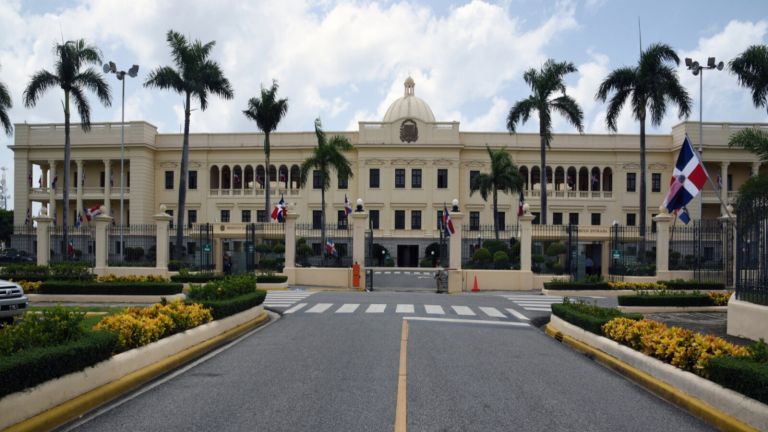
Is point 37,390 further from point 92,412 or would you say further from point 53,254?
point 53,254

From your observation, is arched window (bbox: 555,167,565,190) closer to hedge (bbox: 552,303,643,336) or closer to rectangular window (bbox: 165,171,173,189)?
rectangular window (bbox: 165,171,173,189)

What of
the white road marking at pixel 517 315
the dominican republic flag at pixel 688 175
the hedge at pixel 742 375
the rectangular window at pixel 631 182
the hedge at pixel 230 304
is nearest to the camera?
the hedge at pixel 742 375

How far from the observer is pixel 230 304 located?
1415 centimetres

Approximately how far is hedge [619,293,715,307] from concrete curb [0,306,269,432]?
12868 mm

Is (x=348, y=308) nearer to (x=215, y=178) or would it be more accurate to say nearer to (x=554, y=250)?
(x=554, y=250)

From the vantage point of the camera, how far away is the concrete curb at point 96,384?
6.40m

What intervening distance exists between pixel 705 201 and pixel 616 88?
2391 centimetres

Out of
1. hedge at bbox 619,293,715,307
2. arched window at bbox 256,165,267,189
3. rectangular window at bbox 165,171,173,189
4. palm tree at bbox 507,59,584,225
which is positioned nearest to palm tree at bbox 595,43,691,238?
palm tree at bbox 507,59,584,225

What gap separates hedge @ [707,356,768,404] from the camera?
663 cm

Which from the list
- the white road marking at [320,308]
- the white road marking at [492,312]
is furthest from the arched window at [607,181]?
the white road marking at [320,308]

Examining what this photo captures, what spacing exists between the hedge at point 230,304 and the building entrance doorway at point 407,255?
40.3 metres

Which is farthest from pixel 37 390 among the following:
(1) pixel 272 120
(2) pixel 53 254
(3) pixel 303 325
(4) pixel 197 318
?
(1) pixel 272 120

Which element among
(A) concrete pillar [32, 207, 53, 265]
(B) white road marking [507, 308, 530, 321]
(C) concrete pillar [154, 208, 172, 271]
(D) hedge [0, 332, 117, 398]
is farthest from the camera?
(A) concrete pillar [32, 207, 53, 265]

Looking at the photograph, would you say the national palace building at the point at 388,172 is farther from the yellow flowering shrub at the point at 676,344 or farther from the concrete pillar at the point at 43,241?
the yellow flowering shrub at the point at 676,344
